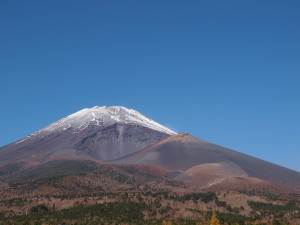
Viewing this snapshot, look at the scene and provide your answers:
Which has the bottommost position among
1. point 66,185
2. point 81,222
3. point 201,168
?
point 81,222

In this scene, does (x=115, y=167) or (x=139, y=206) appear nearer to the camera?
A: (x=139, y=206)

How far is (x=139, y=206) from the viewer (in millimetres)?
80188

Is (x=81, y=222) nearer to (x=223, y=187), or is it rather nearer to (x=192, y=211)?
(x=192, y=211)

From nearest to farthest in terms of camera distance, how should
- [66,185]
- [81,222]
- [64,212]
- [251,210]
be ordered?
[81,222] → [64,212] → [251,210] → [66,185]

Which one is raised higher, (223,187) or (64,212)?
(223,187)

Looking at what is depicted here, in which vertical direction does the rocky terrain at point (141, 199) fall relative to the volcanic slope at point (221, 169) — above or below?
below

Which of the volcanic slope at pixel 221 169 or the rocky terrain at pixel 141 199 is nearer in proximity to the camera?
the rocky terrain at pixel 141 199

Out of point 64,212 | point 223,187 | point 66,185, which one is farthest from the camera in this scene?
point 223,187

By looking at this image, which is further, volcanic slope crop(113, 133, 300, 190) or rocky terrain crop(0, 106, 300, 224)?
volcanic slope crop(113, 133, 300, 190)

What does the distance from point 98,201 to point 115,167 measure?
243ft

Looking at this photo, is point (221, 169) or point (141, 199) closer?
point (141, 199)

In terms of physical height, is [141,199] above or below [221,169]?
below

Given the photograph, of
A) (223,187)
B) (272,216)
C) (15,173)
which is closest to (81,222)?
(272,216)

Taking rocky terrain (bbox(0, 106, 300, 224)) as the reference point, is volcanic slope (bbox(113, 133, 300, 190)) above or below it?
above
